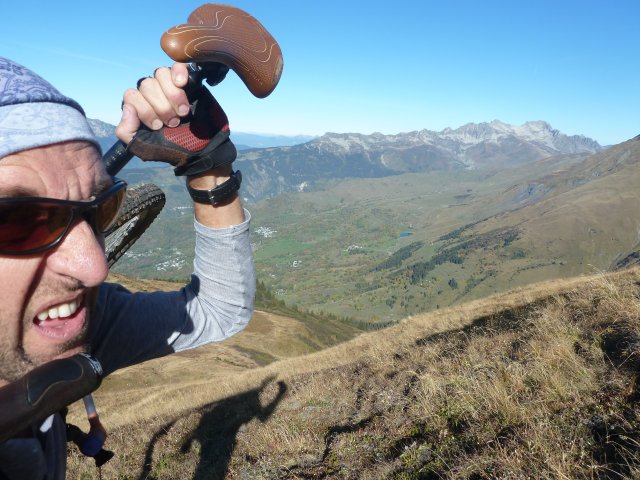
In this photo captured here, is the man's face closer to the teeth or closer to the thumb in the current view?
the teeth

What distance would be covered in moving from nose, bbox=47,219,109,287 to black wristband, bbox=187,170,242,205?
0.78m

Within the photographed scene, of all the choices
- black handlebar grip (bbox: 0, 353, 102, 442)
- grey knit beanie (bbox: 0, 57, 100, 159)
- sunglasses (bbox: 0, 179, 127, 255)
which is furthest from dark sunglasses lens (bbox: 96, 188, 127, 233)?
black handlebar grip (bbox: 0, 353, 102, 442)

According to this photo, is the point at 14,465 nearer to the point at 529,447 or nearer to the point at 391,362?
the point at 529,447

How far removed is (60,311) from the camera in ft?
6.24

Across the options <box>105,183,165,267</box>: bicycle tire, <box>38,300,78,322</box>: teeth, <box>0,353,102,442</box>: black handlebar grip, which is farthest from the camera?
<box>105,183,165,267</box>: bicycle tire

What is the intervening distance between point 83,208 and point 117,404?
27.1 m

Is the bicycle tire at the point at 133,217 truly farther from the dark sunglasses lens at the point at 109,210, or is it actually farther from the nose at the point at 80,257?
the nose at the point at 80,257

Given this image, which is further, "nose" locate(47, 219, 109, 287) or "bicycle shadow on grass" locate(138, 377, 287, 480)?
"bicycle shadow on grass" locate(138, 377, 287, 480)

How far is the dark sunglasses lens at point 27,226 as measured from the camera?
1.75m

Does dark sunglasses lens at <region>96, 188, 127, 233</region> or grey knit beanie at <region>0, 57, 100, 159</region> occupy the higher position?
grey knit beanie at <region>0, 57, 100, 159</region>

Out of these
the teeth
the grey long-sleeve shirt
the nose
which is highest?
the nose

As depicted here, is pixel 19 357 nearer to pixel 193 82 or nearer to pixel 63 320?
pixel 63 320

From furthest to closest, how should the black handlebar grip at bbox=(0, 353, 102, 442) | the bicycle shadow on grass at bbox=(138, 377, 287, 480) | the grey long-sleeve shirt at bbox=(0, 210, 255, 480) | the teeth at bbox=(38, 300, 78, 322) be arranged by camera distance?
the bicycle shadow on grass at bbox=(138, 377, 287, 480), the grey long-sleeve shirt at bbox=(0, 210, 255, 480), the teeth at bbox=(38, 300, 78, 322), the black handlebar grip at bbox=(0, 353, 102, 442)

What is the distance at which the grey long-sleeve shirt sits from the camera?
9.30ft
